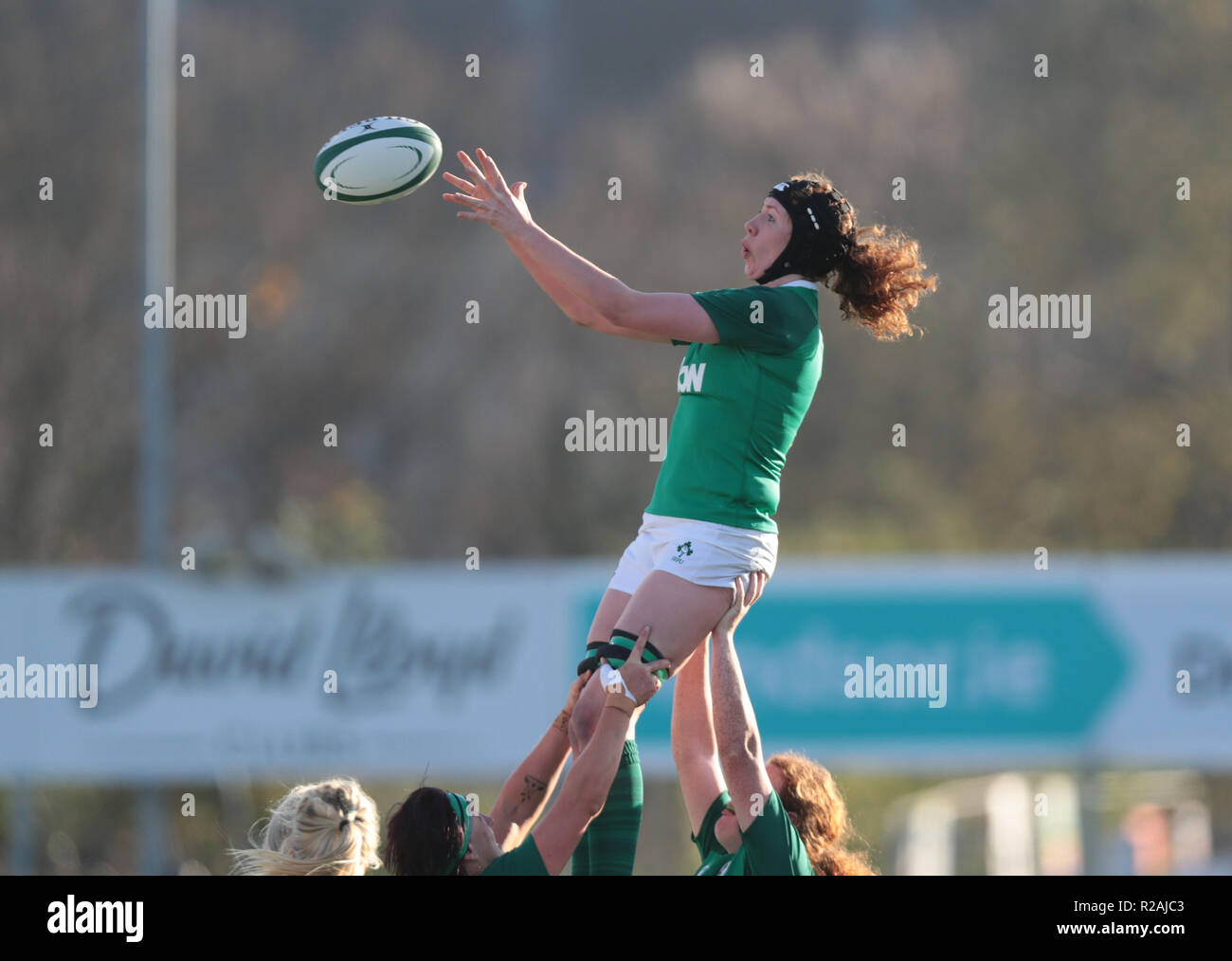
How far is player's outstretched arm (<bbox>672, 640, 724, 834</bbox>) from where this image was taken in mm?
5355

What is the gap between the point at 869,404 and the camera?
2680cm

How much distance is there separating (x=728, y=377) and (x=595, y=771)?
4.28 feet

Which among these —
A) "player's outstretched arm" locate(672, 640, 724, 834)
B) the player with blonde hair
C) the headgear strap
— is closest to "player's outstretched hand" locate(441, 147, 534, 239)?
the headgear strap

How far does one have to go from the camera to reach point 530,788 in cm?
535

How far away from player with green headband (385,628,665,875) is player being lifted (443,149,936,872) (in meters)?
0.12

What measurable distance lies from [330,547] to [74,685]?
6237 millimetres

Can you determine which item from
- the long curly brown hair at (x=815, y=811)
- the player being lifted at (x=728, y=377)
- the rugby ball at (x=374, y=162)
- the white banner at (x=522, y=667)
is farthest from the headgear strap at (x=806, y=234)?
the white banner at (x=522, y=667)

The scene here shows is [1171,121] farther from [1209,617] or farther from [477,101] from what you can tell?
[477,101]

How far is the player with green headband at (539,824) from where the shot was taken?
4707 mm

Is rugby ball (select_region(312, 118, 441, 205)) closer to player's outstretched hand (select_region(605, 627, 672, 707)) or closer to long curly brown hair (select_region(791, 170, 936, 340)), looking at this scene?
long curly brown hair (select_region(791, 170, 936, 340))

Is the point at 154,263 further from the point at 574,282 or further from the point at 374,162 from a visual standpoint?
the point at 574,282

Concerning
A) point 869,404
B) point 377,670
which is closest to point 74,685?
point 377,670

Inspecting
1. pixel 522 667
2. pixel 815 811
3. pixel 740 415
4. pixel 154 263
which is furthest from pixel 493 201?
pixel 154 263

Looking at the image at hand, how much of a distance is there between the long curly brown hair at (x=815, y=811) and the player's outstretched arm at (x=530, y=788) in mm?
726
